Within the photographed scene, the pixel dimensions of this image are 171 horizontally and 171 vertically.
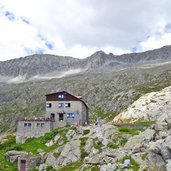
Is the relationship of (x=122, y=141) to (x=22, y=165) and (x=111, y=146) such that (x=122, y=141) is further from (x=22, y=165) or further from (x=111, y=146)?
(x=22, y=165)

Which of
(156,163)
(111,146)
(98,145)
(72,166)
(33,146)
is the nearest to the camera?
(156,163)

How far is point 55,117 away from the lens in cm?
10219

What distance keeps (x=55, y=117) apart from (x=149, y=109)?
27.4m

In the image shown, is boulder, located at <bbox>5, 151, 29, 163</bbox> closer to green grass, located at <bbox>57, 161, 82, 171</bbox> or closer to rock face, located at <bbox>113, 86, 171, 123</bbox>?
green grass, located at <bbox>57, 161, 82, 171</bbox>

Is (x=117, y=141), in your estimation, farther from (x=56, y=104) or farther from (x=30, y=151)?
(x=56, y=104)

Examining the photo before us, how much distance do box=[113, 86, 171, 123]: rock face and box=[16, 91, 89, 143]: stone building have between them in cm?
1222

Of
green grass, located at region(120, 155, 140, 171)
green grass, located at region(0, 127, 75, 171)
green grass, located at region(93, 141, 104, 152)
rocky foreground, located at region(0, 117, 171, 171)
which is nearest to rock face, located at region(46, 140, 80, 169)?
rocky foreground, located at region(0, 117, 171, 171)

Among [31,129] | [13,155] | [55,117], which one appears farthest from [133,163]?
[55,117]

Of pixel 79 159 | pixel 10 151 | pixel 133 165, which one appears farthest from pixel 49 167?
pixel 133 165

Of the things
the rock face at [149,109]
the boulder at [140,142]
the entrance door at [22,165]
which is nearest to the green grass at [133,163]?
the boulder at [140,142]

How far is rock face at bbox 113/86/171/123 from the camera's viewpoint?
96738 mm

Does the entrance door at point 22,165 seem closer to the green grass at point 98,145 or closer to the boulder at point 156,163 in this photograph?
the green grass at point 98,145

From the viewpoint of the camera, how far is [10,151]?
82.6 m

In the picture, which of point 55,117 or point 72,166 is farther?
point 55,117
